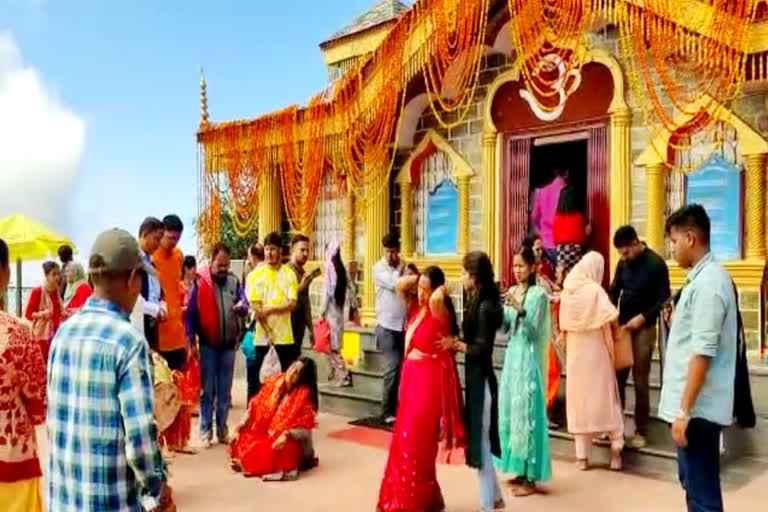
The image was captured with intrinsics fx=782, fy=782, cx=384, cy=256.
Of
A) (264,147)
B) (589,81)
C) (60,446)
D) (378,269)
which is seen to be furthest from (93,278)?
(264,147)

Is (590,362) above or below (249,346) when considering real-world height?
above

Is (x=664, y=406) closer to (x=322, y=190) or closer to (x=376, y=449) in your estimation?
(x=376, y=449)

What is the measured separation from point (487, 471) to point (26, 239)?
1106 centimetres

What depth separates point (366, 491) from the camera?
534 centimetres

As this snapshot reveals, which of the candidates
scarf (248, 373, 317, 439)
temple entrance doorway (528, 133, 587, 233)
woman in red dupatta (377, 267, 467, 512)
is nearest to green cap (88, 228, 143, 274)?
woman in red dupatta (377, 267, 467, 512)

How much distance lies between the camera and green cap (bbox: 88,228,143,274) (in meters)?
2.34

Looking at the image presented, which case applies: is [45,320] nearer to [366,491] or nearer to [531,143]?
[366,491]

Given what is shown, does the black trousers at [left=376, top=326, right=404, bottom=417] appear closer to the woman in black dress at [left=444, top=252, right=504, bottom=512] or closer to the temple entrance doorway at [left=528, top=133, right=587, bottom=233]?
the woman in black dress at [left=444, top=252, right=504, bottom=512]

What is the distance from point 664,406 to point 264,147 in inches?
334

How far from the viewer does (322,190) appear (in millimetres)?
11375

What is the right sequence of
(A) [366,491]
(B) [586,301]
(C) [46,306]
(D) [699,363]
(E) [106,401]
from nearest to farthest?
(E) [106,401], (D) [699,363], (A) [366,491], (B) [586,301], (C) [46,306]

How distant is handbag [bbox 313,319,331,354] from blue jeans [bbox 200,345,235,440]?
1784 millimetres

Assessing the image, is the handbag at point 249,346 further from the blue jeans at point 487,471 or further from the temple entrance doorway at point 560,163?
the temple entrance doorway at point 560,163

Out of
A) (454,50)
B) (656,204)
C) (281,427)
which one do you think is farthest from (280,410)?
(454,50)
